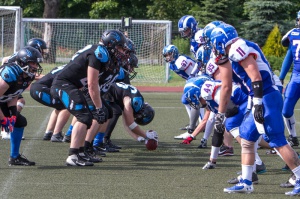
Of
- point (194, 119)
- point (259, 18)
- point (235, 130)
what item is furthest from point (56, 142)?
point (259, 18)

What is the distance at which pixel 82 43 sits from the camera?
20.7 meters

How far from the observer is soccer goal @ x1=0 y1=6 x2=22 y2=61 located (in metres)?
19.0

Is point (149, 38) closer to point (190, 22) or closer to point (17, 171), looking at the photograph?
point (190, 22)

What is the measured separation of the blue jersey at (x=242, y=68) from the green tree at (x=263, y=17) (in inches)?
828

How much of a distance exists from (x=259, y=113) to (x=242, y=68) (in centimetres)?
51

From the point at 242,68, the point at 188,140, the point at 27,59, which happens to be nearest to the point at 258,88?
the point at 242,68

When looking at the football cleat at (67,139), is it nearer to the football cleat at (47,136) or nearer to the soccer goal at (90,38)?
the football cleat at (47,136)

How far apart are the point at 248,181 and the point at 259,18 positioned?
861 inches

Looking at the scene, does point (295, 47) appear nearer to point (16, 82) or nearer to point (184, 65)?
point (184, 65)

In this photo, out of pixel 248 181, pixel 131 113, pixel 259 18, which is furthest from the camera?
pixel 259 18

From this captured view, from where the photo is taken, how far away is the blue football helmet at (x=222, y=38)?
6.21 meters

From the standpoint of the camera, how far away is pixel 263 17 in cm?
2750

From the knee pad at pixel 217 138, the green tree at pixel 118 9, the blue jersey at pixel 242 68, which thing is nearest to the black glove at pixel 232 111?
the knee pad at pixel 217 138

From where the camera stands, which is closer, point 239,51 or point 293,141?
point 239,51
